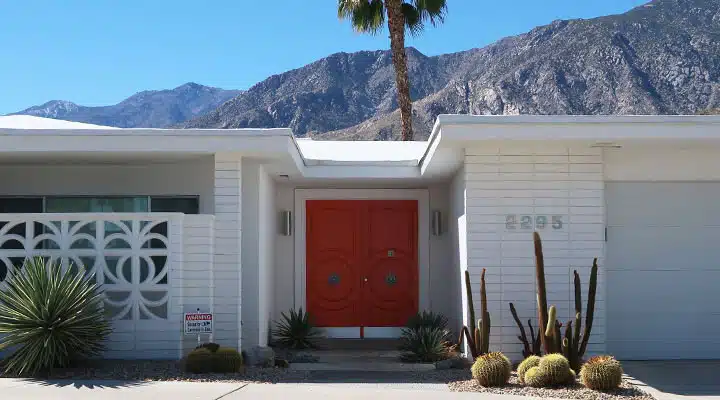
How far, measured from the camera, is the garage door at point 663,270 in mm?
11906

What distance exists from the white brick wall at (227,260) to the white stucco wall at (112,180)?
1.32 meters

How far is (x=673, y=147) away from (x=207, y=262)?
6.26 metres

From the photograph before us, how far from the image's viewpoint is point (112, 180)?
12836mm

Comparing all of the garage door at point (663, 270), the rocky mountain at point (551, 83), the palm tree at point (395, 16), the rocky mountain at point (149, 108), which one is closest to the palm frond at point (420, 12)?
the palm tree at point (395, 16)

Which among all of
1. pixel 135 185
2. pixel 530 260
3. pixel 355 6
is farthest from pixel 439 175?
pixel 355 6

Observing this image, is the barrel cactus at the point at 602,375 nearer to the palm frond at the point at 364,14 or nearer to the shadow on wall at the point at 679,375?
the shadow on wall at the point at 679,375

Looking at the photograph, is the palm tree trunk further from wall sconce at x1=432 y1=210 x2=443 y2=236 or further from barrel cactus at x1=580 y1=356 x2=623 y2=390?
barrel cactus at x1=580 y1=356 x2=623 y2=390

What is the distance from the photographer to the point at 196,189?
12.8 metres

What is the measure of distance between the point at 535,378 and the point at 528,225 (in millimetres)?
2671

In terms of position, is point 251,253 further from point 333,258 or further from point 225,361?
point 333,258

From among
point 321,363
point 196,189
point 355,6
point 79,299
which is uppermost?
point 355,6

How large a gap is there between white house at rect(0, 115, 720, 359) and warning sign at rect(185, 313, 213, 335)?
109mm

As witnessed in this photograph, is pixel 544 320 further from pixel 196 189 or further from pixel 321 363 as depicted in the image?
pixel 196 189

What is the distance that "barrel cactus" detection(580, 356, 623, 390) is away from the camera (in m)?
9.06
